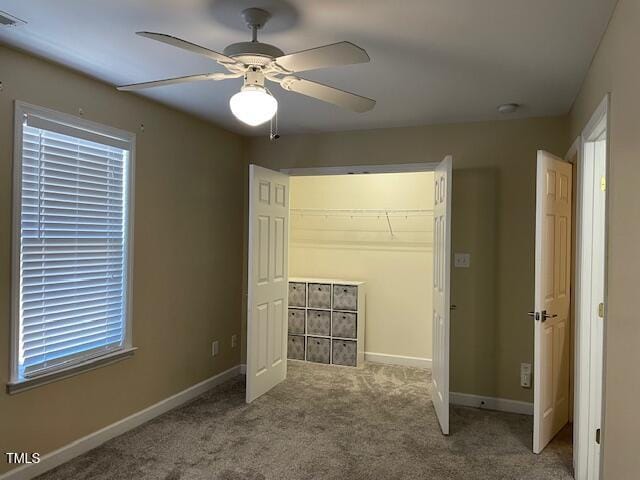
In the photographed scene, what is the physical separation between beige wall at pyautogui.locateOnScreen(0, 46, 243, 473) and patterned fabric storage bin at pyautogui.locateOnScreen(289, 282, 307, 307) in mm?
752

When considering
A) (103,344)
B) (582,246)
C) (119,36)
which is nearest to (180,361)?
(103,344)

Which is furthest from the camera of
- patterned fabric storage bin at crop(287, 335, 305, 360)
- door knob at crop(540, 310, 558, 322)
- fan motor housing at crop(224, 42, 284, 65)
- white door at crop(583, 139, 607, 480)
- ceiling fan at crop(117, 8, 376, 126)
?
patterned fabric storage bin at crop(287, 335, 305, 360)

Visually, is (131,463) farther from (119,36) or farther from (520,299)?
(520,299)

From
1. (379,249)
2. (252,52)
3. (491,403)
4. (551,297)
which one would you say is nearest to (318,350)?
(379,249)

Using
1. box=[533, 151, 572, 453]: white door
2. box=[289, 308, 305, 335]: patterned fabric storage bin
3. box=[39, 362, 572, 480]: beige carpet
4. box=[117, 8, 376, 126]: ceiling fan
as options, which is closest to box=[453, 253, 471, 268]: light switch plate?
box=[533, 151, 572, 453]: white door

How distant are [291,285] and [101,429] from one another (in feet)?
8.36

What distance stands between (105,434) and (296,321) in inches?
97.1

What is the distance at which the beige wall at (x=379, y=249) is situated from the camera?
5.11 m

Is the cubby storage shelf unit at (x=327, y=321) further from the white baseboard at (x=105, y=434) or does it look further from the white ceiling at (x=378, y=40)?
the white ceiling at (x=378, y=40)

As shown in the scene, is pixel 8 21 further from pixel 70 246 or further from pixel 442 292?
pixel 442 292

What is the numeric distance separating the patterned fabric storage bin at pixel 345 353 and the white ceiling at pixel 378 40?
265 centimetres

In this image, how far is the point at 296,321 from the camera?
532cm

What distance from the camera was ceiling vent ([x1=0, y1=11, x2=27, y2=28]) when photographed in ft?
7.05

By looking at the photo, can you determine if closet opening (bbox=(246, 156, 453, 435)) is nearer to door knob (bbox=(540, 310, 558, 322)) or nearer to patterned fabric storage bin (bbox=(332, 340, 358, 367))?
patterned fabric storage bin (bbox=(332, 340, 358, 367))
